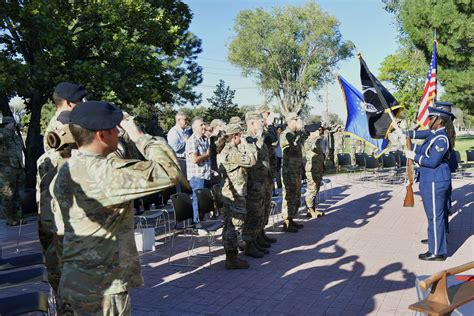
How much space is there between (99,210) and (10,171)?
8125 mm

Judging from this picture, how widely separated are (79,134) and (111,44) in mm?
11496

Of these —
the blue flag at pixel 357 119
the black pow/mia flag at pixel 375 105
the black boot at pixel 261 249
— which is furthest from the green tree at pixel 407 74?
the black boot at pixel 261 249

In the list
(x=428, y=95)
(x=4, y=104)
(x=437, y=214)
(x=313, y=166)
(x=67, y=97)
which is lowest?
(x=437, y=214)

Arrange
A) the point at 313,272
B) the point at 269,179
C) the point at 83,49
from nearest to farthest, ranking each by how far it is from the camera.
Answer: the point at 313,272 → the point at 269,179 → the point at 83,49

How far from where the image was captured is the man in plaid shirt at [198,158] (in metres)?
8.31

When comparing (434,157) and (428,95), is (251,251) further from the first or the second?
(428,95)

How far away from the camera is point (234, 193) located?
21.2ft

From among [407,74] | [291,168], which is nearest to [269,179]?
[291,168]

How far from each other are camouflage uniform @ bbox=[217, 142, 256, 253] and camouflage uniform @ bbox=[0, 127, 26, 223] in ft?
17.6

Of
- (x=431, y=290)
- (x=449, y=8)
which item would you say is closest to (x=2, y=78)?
(x=431, y=290)

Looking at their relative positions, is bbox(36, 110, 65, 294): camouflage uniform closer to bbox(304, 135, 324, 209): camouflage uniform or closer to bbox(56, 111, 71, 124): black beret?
bbox(56, 111, 71, 124): black beret

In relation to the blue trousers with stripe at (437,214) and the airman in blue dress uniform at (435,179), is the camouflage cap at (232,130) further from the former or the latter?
the blue trousers with stripe at (437,214)

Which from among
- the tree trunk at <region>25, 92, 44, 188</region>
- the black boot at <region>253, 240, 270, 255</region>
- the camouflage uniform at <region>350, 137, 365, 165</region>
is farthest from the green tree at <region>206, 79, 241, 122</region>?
the black boot at <region>253, 240, 270, 255</region>

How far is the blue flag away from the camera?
28.7 feet
